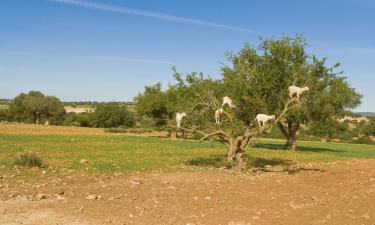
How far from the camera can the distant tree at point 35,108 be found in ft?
318

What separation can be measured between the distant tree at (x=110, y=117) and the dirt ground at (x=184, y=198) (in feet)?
244

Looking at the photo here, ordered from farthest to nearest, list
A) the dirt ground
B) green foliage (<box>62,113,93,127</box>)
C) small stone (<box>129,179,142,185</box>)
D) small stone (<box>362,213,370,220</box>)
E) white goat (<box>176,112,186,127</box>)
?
green foliage (<box>62,113,93,127</box>)
white goat (<box>176,112,186,127</box>)
small stone (<box>129,179,142,185</box>)
small stone (<box>362,213,370,220</box>)
the dirt ground

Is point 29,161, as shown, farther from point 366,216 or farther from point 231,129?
point 366,216

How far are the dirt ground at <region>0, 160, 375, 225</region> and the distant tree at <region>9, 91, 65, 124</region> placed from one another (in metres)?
82.5

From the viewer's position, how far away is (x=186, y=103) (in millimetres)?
22734

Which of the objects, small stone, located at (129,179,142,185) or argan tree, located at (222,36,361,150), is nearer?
small stone, located at (129,179,142,185)

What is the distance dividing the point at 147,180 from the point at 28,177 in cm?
478

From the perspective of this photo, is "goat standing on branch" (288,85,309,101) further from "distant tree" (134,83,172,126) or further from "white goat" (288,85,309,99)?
"distant tree" (134,83,172,126)

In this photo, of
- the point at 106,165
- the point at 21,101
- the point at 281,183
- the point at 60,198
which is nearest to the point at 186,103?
the point at 106,165

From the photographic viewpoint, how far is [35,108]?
96875mm

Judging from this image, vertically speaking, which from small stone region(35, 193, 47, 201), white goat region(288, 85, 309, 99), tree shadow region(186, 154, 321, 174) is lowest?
small stone region(35, 193, 47, 201)

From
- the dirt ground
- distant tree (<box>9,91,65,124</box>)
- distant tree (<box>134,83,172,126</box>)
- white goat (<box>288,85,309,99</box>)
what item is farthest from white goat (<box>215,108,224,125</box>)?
distant tree (<box>9,91,65,124</box>)

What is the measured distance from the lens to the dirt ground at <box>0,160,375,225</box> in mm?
11328

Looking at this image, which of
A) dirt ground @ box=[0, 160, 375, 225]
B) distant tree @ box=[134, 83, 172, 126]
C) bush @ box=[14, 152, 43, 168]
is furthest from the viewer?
distant tree @ box=[134, 83, 172, 126]
